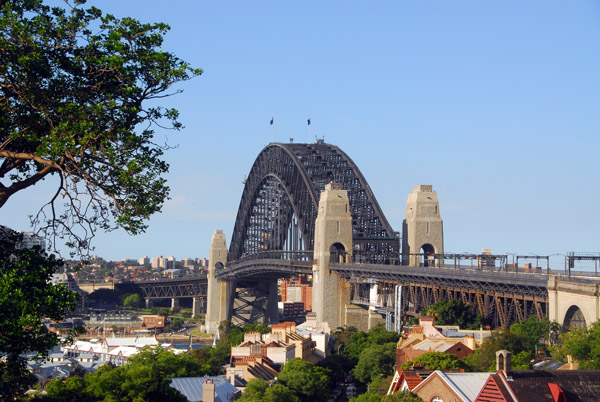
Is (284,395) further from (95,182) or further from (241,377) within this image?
(95,182)

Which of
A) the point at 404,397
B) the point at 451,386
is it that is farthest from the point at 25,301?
the point at 404,397

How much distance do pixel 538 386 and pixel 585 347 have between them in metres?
16.2

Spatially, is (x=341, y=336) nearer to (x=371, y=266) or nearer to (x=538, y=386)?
(x=371, y=266)

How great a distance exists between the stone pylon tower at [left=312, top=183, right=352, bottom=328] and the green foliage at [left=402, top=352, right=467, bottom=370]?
70108mm

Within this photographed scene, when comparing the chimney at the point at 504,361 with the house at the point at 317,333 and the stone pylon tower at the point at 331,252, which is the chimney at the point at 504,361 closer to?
the house at the point at 317,333

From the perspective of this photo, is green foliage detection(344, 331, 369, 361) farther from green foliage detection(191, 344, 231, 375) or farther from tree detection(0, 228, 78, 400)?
tree detection(0, 228, 78, 400)

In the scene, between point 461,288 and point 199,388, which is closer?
point 199,388

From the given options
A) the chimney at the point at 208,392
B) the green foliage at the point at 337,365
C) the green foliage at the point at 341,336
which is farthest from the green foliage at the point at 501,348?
the green foliage at the point at 341,336

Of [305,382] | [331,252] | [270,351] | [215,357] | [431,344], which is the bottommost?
[305,382]

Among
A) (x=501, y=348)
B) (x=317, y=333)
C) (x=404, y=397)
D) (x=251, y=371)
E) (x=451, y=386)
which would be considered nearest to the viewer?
(x=451, y=386)

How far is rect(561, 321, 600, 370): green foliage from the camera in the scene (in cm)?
6762

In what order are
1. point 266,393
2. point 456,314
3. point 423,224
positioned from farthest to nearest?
1. point 423,224
2. point 456,314
3. point 266,393

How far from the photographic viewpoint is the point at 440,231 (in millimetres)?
144500

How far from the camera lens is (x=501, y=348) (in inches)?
3093
